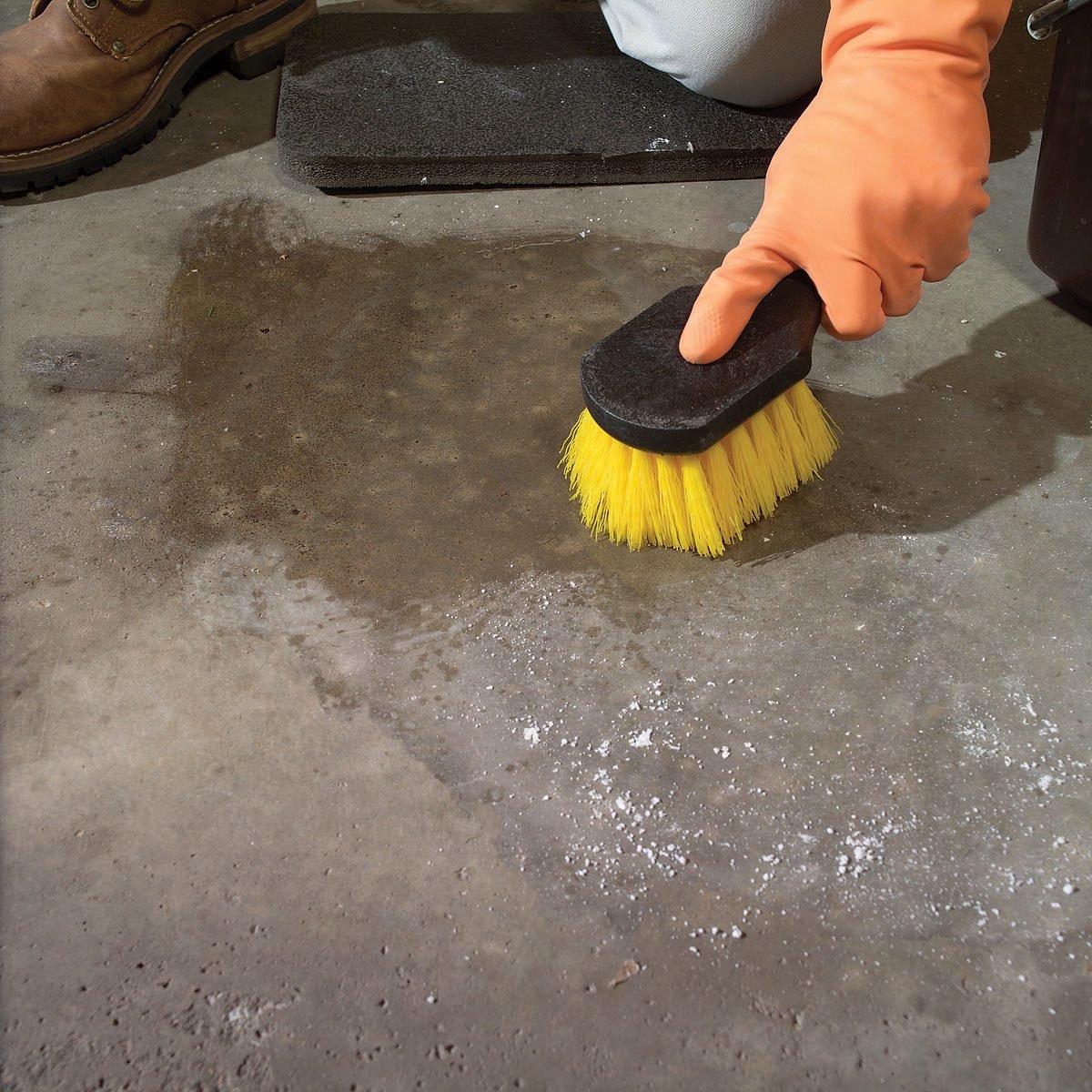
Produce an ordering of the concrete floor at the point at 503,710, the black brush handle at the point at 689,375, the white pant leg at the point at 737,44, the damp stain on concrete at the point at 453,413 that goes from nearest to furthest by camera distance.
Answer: the concrete floor at the point at 503,710, the black brush handle at the point at 689,375, the damp stain on concrete at the point at 453,413, the white pant leg at the point at 737,44

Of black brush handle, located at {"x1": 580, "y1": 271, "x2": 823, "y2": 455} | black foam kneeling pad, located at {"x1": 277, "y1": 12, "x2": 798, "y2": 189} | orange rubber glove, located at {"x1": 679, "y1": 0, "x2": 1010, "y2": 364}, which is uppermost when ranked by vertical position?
orange rubber glove, located at {"x1": 679, "y1": 0, "x2": 1010, "y2": 364}

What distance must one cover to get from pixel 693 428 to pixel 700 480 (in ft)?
0.34

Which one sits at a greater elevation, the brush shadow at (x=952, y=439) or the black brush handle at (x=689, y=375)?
the black brush handle at (x=689, y=375)

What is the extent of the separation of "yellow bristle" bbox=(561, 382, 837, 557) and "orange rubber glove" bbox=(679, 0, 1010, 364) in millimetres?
119

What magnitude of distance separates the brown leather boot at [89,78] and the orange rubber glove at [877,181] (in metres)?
1.32

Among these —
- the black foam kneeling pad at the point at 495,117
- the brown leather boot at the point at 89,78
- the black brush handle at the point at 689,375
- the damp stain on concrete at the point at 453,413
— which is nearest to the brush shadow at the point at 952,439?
the damp stain on concrete at the point at 453,413

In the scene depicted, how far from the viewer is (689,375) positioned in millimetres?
1146

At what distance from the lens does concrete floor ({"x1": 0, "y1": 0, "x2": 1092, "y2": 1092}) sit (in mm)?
902

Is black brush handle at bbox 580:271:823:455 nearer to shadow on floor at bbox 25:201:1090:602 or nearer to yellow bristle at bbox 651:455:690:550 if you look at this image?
yellow bristle at bbox 651:455:690:550

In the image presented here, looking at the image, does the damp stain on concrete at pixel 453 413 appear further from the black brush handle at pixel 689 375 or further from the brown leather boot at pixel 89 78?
the brown leather boot at pixel 89 78

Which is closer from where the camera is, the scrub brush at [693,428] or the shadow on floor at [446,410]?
the scrub brush at [693,428]

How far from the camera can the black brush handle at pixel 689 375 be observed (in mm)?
1118

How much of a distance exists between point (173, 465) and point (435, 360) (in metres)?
0.40

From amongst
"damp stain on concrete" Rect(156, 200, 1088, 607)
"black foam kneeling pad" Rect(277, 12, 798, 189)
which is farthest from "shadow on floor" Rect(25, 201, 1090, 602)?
"black foam kneeling pad" Rect(277, 12, 798, 189)
